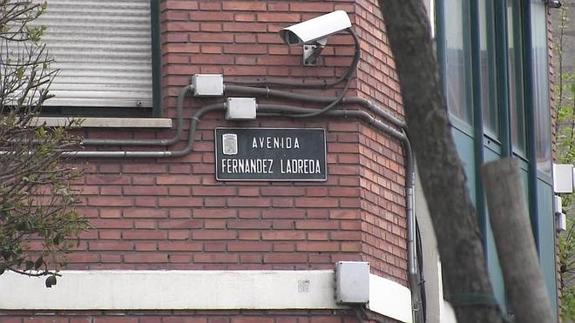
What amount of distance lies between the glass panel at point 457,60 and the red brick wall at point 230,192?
1.99 metres

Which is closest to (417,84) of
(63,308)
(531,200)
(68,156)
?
(68,156)

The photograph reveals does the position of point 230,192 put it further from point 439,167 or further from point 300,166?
point 439,167

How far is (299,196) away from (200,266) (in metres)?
0.84

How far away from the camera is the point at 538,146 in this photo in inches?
607

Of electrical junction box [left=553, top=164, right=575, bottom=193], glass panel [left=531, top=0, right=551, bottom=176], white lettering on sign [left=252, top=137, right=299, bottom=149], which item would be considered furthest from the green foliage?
electrical junction box [left=553, top=164, right=575, bottom=193]

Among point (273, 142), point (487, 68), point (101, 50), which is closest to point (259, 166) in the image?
point (273, 142)

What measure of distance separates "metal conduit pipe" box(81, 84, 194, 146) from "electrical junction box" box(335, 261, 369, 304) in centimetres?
141

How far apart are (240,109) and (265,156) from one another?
0.37 metres

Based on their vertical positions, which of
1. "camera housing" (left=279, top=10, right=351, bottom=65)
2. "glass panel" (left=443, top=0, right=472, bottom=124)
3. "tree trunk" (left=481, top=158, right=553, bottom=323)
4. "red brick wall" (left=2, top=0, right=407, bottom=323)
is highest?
"glass panel" (left=443, top=0, right=472, bottom=124)

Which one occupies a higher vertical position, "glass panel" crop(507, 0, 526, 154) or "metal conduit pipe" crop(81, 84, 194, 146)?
"glass panel" crop(507, 0, 526, 154)

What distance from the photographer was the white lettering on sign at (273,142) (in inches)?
435

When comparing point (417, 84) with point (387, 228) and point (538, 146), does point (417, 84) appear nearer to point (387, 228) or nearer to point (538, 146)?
point (387, 228)

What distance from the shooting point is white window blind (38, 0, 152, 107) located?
11109 millimetres

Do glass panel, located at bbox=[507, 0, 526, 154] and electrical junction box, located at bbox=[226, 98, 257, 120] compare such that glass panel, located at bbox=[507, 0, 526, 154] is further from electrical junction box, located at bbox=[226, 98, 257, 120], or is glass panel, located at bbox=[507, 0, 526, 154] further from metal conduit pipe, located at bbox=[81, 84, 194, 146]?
metal conduit pipe, located at bbox=[81, 84, 194, 146]
